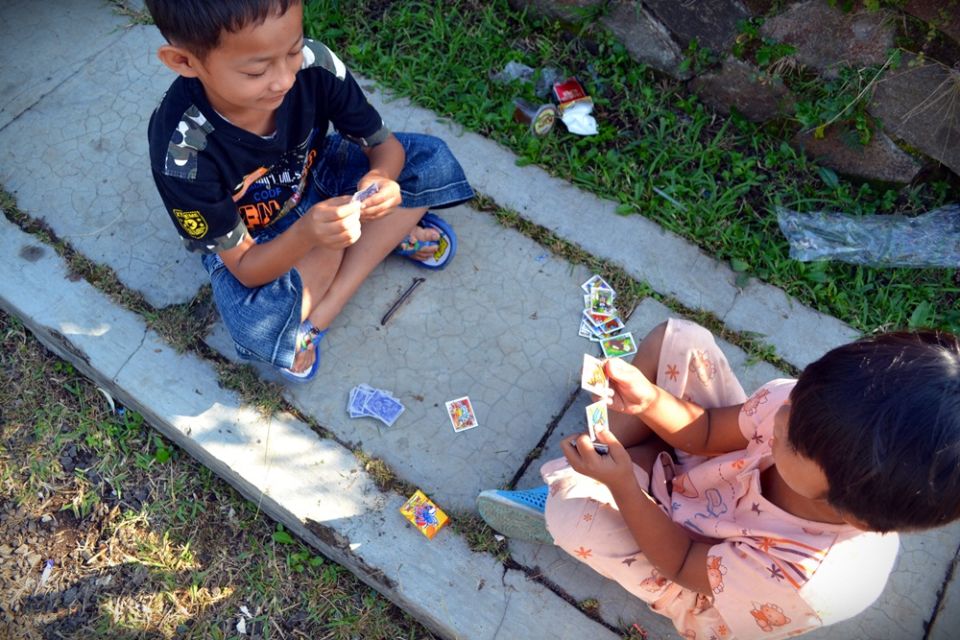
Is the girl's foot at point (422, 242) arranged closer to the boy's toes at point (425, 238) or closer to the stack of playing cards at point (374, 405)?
the boy's toes at point (425, 238)

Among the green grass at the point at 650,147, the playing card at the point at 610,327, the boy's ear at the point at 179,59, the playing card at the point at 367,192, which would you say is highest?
the boy's ear at the point at 179,59

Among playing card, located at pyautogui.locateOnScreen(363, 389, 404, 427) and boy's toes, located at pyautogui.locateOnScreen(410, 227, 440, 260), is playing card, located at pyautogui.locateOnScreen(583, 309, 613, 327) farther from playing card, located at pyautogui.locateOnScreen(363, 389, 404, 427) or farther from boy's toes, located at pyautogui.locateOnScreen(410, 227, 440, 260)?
playing card, located at pyautogui.locateOnScreen(363, 389, 404, 427)

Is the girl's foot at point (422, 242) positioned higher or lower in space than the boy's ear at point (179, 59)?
lower

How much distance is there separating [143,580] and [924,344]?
8.35 feet

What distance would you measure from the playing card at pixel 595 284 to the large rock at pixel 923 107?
1379mm

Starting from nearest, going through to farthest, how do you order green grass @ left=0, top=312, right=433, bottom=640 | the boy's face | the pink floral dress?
1. the pink floral dress
2. the boy's face
3. green grass @ left=0, top=312, right=433, bottom=640

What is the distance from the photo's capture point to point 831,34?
328 cm

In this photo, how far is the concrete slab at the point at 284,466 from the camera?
8.60ft

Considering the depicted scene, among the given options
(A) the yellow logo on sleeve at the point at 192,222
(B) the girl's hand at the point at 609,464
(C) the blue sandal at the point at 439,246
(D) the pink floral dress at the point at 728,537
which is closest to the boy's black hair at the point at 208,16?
(A) the yellow logo on sleeve at the point at 192,222

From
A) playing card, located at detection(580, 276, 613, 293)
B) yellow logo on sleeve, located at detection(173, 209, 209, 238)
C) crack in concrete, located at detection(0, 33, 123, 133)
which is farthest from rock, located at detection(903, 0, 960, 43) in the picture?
crack in concrete, located at detection(0, 33, 123, 133)

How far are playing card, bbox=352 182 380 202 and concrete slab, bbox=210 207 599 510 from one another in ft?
2.21

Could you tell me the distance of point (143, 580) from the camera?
2.72 meters

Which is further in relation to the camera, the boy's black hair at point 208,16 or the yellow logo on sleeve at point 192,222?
the yellow logo on sleeve at point 192,222

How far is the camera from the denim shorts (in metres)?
2.79
